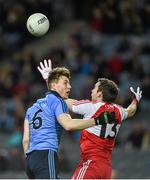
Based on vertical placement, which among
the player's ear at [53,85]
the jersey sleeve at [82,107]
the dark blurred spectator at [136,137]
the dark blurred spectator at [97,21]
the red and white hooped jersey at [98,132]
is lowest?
the dark blurred spectator at [136,137]

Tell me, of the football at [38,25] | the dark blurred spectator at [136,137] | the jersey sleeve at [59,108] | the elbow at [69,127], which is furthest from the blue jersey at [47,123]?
the dark blurred spectator at [136,137]

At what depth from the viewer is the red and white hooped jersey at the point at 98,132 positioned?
25.3 ft

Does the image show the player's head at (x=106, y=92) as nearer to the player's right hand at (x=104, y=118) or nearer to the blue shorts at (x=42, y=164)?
the player's right hand at (x=104, y=118)

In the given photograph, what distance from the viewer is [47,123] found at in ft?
24.5

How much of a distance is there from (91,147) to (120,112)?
515 millimetres

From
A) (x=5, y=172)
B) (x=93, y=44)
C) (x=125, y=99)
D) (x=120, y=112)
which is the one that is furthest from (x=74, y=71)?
(x=120, y=112)

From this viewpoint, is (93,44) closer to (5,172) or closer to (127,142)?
(127,142)

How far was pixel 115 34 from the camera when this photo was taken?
1698cm

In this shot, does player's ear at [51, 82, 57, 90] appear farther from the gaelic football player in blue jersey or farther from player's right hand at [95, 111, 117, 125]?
player's right hand at [95, 111, 117, 125]

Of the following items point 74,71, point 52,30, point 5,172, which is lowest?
point 5,172

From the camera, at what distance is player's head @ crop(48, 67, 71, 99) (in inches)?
299

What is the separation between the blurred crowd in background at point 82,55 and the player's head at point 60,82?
5.76m

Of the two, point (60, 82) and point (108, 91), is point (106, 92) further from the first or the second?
point (60, 82)

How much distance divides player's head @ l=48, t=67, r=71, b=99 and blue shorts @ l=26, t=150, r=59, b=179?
0.68 metres
